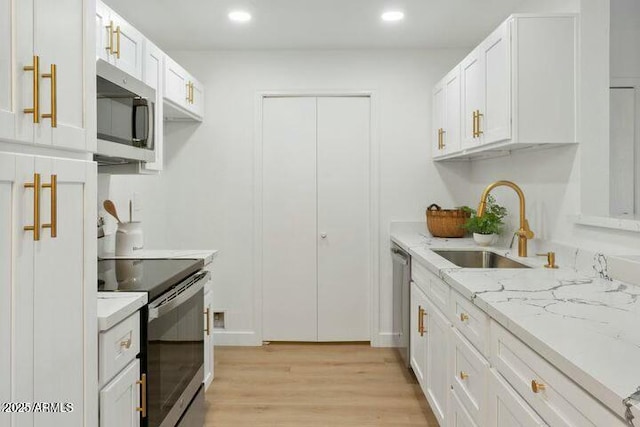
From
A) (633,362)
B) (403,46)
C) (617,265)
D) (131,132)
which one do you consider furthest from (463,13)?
(633,362)

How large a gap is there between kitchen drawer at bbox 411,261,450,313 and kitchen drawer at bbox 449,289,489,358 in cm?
12

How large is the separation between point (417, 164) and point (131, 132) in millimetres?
2386

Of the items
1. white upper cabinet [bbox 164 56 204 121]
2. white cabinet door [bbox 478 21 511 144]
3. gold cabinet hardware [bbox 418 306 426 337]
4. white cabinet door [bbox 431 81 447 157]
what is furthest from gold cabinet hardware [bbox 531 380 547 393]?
white upper cabinet [bbox 164 56 204 121]

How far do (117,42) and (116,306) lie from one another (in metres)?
1.40

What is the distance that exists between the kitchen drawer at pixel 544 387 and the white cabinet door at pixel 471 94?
5.07 ft

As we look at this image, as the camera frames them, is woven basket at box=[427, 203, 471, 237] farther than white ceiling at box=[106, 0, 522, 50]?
Yes

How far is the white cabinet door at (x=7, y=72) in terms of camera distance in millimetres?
978

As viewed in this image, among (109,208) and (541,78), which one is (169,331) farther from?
(541,78)

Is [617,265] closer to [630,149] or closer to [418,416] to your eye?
[630,149]

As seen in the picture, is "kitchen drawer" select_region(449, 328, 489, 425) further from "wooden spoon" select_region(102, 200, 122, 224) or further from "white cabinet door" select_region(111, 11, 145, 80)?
"white cabinet door" select_region(111, 11, 145, 80)

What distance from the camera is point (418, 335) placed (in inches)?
113

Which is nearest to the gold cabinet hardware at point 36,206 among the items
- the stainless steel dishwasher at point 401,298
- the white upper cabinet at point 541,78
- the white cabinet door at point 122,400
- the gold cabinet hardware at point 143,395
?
the white cabinet door at point 122,400

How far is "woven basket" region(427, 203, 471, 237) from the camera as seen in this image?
11.5ft

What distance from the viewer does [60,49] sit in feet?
3.93
